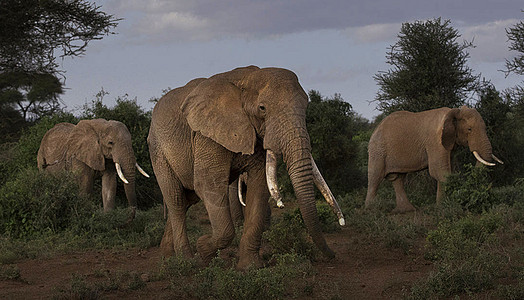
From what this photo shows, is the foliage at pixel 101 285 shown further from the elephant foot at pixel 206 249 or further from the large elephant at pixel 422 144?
the large elephant at pixel 422 144

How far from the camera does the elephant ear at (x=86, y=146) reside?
1308 cm

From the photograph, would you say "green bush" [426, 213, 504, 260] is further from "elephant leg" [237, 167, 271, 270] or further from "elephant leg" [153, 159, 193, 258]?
"elephant leg" [153, 159, 193, 258]

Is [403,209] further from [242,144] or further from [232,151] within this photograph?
[242,144]

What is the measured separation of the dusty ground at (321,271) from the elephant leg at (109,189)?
365 cm

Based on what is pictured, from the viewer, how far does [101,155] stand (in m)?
13.1

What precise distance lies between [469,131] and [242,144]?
7.91 meters

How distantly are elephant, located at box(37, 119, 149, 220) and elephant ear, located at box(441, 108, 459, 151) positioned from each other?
19.3 ft

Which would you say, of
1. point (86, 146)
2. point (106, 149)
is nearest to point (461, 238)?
point (106, 149)

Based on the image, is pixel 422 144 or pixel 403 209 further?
pixel 422 144

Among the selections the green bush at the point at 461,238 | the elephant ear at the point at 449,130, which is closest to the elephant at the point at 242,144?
the green bush at the point at 461,238

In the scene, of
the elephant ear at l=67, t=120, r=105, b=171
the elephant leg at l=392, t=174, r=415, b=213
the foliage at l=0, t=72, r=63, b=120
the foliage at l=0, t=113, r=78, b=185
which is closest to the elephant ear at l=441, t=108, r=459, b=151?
the elephant leg at l=392, t=174, r=415, b=213

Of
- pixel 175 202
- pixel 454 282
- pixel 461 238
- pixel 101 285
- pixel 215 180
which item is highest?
pixel 215 180

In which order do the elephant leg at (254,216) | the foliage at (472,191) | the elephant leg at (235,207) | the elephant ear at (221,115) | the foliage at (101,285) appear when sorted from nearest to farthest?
1. the foliage at (101,285)
2. the elephant ear at (221,115)
3. the elephant leg at (254,216)
4. the elephant leg at (235,207)
5. the foliage at (472,191)

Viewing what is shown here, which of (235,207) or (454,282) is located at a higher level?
(235,207)
